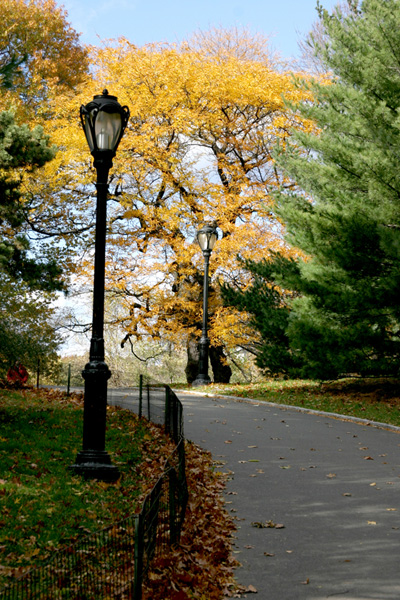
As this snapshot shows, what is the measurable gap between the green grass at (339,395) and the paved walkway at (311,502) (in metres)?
1.77

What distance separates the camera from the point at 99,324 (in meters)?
8.61

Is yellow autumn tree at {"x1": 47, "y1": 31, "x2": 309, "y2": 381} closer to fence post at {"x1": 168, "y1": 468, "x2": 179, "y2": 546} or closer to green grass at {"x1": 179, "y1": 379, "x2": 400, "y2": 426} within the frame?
green grass at {"x1": 179, "y1": 379, "x2": 400, "y2": 426}

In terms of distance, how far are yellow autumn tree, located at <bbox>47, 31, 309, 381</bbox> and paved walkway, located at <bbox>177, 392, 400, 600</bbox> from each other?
454 inches

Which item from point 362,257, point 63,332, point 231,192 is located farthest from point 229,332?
point 362,257

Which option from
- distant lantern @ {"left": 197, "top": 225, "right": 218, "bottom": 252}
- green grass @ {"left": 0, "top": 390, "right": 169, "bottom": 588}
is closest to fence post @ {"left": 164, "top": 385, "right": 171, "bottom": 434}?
green grass @ {"left": 0, "top": 390, "right": 169, "bottom": 588}

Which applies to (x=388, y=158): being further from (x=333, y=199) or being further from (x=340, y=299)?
(x=340, y=299)

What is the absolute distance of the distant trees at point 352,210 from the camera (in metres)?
16.3

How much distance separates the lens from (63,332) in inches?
1121

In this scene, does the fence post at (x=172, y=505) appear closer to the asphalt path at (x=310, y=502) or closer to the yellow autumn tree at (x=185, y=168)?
the asphalt path at (x=310, y=502)

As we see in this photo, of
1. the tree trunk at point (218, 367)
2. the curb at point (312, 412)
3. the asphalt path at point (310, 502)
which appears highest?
the tree trunk at point (218, 367)

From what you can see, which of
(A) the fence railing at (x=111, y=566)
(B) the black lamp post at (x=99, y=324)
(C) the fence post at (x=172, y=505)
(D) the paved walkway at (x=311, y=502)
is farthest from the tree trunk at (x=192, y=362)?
(C) the fence post at (x=172, y=505)

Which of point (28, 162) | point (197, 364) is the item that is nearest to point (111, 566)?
point (28, 162)

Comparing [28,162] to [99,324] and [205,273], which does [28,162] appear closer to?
[99,324]

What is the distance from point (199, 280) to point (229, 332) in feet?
10.8
